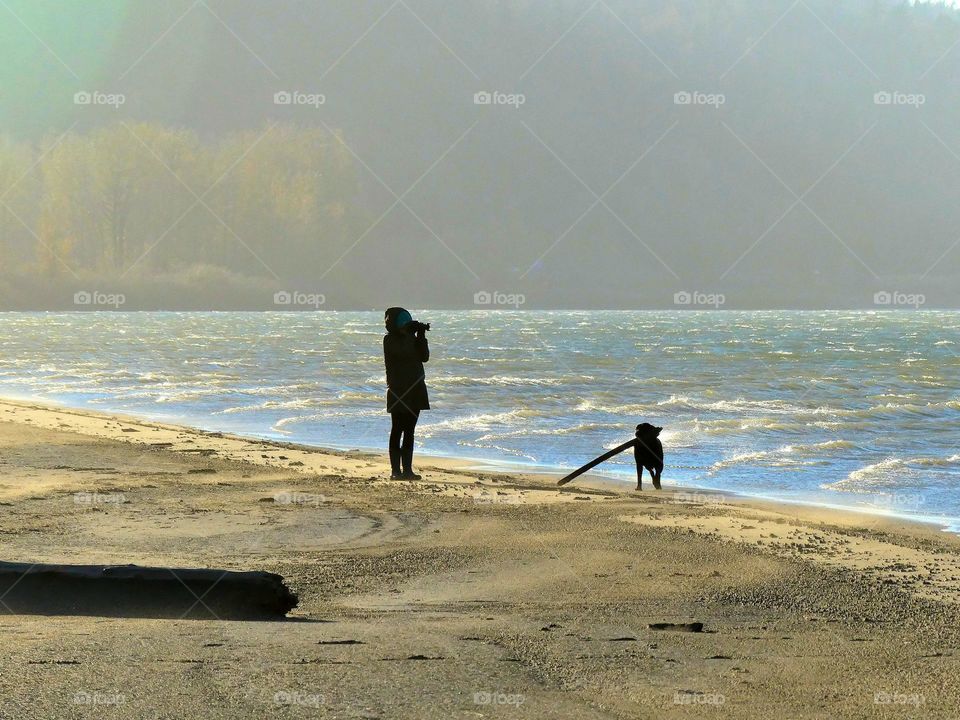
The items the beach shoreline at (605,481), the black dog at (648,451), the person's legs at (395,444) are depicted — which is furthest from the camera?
the black dog at (648,451)

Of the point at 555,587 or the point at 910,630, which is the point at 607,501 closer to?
the point at 555,587

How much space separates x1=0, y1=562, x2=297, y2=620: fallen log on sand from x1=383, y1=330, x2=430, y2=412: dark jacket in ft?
22.3

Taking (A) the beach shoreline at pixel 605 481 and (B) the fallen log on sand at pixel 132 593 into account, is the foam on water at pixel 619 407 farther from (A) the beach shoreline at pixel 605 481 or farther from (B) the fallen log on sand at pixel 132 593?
(B) the fallen log on sand at pixel 132 593

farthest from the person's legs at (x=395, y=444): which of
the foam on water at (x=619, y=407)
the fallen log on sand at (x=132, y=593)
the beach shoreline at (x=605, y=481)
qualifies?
the fallen log on sand at (x=132, y=593)

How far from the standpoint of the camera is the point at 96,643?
5.47 meters

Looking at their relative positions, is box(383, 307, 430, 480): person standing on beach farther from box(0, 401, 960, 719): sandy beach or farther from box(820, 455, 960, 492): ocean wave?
box(820, 455, 960, 492): ocean wave

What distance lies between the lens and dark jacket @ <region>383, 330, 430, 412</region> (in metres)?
13.2

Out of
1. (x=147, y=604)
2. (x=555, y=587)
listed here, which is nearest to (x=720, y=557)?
(x=555, y=587)

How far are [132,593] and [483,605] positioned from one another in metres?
2.15

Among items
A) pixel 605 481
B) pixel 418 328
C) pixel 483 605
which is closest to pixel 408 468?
pixel 418 328

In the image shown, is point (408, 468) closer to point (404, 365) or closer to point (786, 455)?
point (404, 365)

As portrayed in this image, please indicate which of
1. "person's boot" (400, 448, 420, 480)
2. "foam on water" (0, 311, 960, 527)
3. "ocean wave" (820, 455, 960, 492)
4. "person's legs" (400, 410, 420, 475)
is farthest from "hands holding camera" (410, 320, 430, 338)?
"ocean wave" (820, 455, 960, 492)

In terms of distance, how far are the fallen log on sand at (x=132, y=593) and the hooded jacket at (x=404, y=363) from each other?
6.80 meters

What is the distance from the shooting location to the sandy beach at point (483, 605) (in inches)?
197
